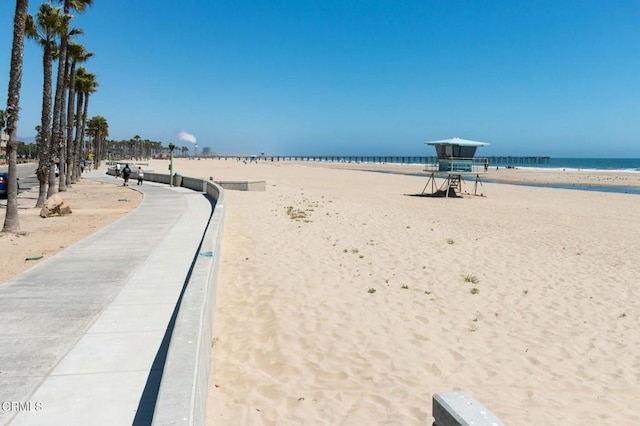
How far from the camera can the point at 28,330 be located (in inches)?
212

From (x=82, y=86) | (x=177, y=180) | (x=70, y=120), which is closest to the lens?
→ (x=177, y=180)

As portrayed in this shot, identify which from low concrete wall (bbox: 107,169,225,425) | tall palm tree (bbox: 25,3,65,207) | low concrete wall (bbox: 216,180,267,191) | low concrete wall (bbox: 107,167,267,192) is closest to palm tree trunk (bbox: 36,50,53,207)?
tall palm tree (bbox: 25,3,65,207)

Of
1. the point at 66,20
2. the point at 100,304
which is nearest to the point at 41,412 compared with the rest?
the point at 100,304

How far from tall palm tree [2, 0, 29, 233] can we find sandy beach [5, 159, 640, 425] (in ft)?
2.57

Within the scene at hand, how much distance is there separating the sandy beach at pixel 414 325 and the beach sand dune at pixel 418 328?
2 cm

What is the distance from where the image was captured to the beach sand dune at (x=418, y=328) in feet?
14.8

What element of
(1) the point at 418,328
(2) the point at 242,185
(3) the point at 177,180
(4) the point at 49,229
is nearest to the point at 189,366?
(1) the point at 418,328

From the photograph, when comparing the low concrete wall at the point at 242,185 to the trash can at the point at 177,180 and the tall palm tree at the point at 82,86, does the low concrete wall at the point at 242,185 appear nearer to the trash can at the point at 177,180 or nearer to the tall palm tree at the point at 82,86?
the trash can at the point at 177,180

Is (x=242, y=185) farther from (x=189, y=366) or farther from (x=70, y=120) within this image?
(x=189, y=366)

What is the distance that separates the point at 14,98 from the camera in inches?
527

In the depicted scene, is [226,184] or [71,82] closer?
[226,184]

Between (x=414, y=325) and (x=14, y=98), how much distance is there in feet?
42.3

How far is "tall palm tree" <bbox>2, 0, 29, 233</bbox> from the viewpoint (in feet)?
42.9

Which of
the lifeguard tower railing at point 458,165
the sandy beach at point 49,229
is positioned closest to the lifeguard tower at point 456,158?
the lifeguard tower railing at point 458,165
